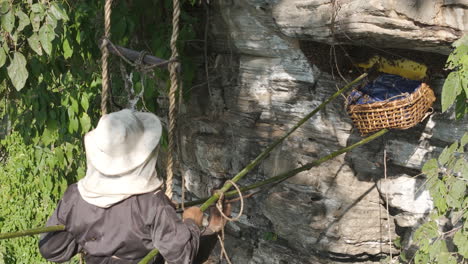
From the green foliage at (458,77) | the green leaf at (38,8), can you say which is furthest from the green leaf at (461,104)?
the green leaf at (38,8)

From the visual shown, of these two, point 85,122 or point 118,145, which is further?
point 85,122

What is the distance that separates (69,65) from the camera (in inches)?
171

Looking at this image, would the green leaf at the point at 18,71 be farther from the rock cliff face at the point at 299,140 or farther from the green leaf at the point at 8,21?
the rock cliff face at the point at 299,140

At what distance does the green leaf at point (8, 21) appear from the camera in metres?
3.26

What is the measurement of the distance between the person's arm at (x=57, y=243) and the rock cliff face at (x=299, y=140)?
0.72 m

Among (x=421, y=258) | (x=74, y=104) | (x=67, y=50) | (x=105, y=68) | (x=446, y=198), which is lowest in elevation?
(x=421, y=258)

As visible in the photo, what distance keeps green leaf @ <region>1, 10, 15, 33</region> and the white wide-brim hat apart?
1.10 metres

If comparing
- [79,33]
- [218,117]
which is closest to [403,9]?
[218,117]

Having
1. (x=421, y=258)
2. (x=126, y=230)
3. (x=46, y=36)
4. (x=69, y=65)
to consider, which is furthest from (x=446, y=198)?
(x=69, y=65)

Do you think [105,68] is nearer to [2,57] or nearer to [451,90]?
[2,57]

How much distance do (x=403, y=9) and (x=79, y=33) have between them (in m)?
2.09

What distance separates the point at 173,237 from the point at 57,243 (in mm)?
579

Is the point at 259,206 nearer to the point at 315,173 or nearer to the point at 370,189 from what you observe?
the point at 315,173

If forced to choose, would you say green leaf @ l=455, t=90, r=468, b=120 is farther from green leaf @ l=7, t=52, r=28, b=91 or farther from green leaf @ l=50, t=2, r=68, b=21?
green leaf @ l=7, t=52, r=28, b=91
